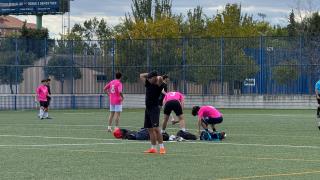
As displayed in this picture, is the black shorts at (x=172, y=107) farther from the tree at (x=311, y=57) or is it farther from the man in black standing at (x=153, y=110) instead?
the tree at (x=311, y=57)

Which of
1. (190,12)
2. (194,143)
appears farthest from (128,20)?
(194,143)

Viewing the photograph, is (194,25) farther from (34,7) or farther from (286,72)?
(286,72)

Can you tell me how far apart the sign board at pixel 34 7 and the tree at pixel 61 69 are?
24642 millimetres

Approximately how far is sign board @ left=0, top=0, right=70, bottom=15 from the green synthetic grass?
46.8 m

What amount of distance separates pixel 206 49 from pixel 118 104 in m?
20.9

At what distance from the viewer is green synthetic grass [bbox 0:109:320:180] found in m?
14.0

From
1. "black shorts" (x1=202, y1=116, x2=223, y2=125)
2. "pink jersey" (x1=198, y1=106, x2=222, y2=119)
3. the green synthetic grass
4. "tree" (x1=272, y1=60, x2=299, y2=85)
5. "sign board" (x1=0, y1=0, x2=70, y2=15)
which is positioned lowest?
the green synthetic grass

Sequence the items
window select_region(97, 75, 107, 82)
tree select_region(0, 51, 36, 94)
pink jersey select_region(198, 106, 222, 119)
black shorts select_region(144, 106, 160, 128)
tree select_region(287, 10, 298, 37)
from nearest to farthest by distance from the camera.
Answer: black shorts select_region(144, 106, 160, 128), pink jersey select_region(198, 106, 222, 119), tree select_region(0, 51, 36, 94), window select_region(97, 75, 107, 82), tree select_region(287, 10, 298, 37)

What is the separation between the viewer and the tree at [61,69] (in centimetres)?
4809

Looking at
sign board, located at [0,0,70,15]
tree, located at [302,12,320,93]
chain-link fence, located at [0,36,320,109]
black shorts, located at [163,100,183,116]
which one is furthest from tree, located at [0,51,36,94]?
black shorts, located at [163,100,183,116]

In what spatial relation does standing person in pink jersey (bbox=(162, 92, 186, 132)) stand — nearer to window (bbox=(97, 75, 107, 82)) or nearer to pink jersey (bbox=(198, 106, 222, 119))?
pink jersey (bbox=(198, 106, 222, 119))

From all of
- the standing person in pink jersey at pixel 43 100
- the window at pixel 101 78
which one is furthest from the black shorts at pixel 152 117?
the window at pixel 101 78

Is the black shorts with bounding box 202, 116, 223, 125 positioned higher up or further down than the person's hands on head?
further down

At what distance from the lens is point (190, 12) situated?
78.7 metres
